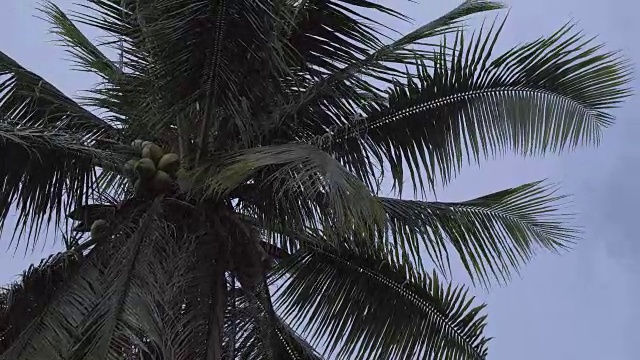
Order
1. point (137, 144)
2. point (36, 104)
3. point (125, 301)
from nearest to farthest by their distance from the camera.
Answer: point (125, 301) → point (137, 144) → point (36, 104)

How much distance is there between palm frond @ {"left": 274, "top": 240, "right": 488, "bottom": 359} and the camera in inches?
317

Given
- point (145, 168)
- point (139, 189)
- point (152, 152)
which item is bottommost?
point (139, 189)

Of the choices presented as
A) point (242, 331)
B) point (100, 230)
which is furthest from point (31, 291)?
point (242, 331)

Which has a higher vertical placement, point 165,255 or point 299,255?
point 299,255

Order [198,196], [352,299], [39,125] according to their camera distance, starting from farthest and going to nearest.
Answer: [352,299]
[39,125]
[198,196]

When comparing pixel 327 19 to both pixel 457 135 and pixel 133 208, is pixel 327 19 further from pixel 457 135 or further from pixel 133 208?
pixel 133 208

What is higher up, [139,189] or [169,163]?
[169,163]

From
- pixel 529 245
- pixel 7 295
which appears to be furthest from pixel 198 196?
pixel 529 245

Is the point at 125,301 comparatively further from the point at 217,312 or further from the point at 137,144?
the point at 137,144

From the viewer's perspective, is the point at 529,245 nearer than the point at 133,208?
No

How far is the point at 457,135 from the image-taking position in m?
7.70

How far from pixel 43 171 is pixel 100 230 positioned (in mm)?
545

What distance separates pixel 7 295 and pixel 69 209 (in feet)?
2.34

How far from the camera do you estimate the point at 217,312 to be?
712cm
